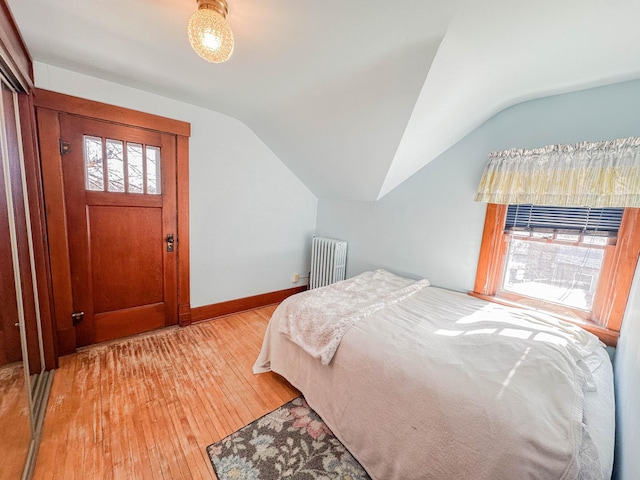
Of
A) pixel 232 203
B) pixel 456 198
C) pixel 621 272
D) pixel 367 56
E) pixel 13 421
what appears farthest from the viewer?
pixel 232 203

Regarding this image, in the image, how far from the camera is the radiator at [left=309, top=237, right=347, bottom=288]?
9.95ft

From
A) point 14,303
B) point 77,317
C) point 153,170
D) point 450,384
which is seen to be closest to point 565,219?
point 450,384

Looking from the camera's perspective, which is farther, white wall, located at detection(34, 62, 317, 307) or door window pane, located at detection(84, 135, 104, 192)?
white wall, located at detection(34, 62, 317, 307)

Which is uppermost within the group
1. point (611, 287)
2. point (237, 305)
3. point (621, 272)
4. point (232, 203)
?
point (232, 203)

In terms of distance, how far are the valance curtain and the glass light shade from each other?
1976 mm

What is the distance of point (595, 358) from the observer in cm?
130

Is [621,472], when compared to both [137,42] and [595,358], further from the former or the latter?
[137,42]

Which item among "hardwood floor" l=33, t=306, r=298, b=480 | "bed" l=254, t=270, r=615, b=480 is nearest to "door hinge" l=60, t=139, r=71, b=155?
"hardwood floor" l=33, t=306, r=298, b=480

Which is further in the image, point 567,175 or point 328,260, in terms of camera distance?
point 328,260

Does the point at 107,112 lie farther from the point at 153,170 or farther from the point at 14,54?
the point at 14,54

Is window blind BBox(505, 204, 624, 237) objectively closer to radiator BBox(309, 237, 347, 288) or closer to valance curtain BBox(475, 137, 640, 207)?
valance curtain BBox(475, 137, 640, 207)

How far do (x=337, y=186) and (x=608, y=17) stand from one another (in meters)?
2.12

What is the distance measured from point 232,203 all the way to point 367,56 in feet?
6.25

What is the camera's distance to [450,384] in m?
1.01
